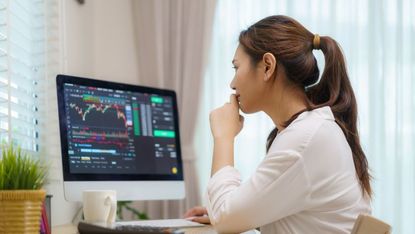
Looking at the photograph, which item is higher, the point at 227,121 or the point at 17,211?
the point at 227,121

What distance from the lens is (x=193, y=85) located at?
10.5ft

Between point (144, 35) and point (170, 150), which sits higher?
point (144, 35)

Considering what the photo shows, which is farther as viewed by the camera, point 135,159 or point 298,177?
point 135,159

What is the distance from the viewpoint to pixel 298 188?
4.94 ft

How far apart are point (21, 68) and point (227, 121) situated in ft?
2.78

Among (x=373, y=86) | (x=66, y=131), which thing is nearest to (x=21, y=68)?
(x=66, y=131)

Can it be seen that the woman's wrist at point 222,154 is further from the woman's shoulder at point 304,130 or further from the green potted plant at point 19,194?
the green potted plant at point 19,194

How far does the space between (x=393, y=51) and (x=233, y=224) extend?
1.91m

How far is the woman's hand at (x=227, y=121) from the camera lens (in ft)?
5.80

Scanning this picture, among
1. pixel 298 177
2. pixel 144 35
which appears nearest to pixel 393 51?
pixel 144 35

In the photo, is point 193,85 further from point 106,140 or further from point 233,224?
point 233,224

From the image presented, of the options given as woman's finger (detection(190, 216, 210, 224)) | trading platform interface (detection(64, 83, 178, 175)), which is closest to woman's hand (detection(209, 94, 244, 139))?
woman's finger (detection(190, 216, 210, 224))

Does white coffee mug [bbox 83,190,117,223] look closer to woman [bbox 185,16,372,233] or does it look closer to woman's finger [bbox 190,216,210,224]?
woman [bbox 185,16,372,233]

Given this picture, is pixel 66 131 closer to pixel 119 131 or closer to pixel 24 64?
pixel 119 131
